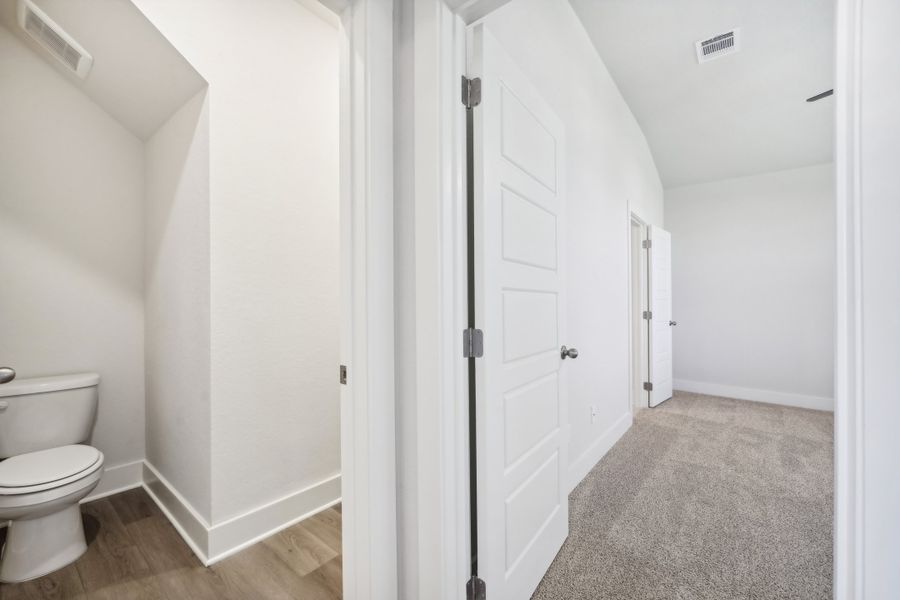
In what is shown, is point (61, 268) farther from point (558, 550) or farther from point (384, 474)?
point (558, 550)

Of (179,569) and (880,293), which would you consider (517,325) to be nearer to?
(880,293)

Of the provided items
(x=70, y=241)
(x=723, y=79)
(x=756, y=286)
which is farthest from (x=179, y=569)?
(x=756, y=286)

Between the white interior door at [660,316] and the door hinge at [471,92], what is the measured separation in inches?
134

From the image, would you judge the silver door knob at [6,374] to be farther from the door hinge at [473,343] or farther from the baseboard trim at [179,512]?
the door hinge at [473,343]

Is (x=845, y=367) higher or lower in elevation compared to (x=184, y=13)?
lower

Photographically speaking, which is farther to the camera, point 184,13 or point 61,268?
point 61,268

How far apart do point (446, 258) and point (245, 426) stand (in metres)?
1.40

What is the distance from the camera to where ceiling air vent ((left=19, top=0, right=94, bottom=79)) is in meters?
1.61

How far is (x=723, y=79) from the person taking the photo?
3.08 meters

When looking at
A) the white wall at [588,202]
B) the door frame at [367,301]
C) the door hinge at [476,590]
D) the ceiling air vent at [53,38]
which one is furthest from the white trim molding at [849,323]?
the ceiling air vent at [53,38]

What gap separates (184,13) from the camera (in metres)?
1.56

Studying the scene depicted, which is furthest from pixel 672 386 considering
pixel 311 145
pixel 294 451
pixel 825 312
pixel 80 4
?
pixel 80 4

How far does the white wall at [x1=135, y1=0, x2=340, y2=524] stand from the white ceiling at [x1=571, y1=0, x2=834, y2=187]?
1965 mm

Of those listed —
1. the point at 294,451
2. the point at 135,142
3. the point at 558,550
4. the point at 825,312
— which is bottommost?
the point at 558,550
